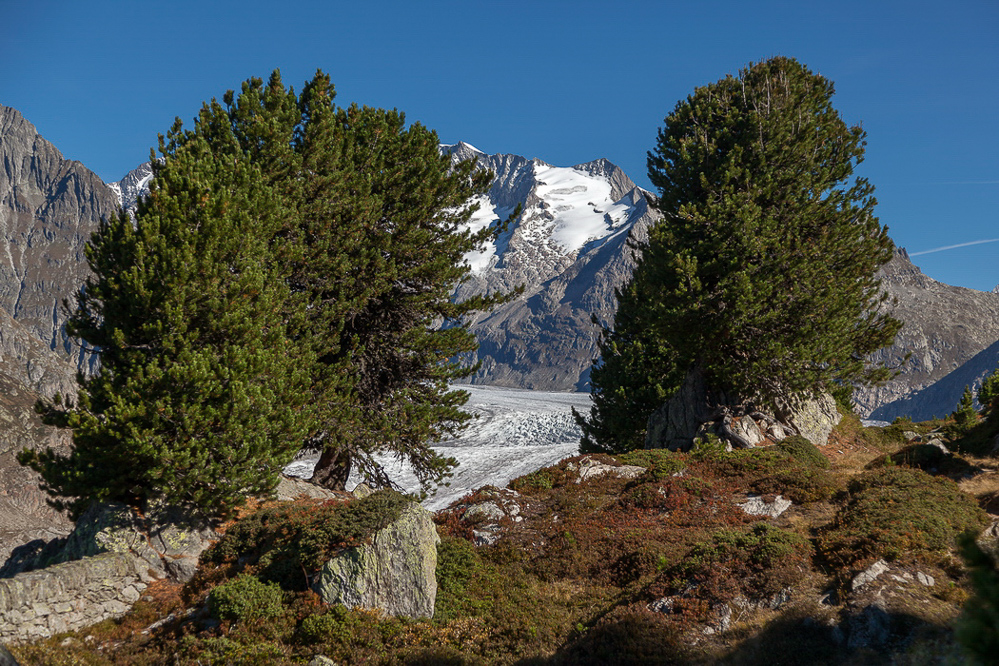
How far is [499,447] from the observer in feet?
382

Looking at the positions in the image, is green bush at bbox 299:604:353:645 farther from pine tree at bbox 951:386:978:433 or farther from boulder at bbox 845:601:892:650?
pine tree at bbox 951:386:978:433

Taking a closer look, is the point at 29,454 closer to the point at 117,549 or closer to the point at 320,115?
the point at 117,549

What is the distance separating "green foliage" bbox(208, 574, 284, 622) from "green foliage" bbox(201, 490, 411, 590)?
67 centimetres

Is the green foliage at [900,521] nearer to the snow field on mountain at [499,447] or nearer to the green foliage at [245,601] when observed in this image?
the green foliage at [245,601]

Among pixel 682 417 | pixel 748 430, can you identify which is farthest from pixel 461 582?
pixel 682 417

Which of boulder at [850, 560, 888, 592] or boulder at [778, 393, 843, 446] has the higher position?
boulder at [778, 393, 843, 446]

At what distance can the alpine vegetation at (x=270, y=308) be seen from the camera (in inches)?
563

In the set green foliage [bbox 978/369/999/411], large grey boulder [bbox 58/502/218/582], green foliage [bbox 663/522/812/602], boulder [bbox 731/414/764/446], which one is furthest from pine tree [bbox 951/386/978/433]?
large grey boulder [bbox 58/502/218/582]

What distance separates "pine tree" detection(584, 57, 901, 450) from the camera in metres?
22.0

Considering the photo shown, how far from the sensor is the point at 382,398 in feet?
69.2

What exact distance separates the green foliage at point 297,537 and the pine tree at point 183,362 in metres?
1.17

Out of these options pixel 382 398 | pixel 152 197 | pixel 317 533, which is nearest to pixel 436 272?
pixel 382 398

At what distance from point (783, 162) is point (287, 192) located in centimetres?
1998

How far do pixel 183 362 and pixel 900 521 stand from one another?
1689 cm
